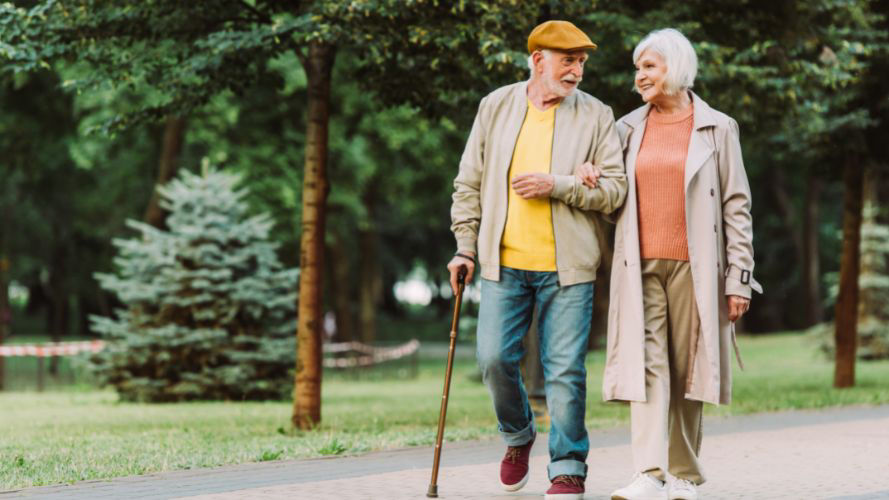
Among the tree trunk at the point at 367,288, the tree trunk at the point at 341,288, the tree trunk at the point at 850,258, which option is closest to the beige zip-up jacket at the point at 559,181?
the tree trunk at the point at 850,258

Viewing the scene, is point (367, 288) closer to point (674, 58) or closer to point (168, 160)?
point (168, 160)

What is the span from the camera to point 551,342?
232 inches

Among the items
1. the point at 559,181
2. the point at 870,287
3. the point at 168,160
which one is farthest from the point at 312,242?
the point at 870,287

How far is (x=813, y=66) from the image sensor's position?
11828mm

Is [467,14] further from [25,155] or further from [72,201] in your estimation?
[72,201]

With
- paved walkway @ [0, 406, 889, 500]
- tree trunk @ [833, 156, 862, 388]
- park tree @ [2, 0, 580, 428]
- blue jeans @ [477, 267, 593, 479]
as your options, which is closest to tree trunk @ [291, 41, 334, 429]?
park tree @ [2, 0, 580, 428]

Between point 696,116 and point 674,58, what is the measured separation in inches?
11.8

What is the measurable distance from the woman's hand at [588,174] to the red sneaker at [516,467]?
1332mm

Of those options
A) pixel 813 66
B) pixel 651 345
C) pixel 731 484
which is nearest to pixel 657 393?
pixel 651 345

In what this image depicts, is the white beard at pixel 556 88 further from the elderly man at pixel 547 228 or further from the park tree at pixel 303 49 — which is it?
the park tree at pixel 303 49

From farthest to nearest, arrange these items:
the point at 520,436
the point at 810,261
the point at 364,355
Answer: the point at 810,261 < the point at 364,355 < the point at 520,436

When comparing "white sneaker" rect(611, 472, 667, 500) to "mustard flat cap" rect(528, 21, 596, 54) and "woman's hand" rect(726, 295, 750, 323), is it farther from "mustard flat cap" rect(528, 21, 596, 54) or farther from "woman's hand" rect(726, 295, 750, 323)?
"mustard flat cap" rect(528, 21, 596, 54)

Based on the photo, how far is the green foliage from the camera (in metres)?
17.0

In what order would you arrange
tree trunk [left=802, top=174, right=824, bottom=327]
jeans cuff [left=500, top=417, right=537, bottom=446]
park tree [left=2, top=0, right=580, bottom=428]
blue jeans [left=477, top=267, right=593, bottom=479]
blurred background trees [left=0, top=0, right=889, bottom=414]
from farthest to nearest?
tree trunk [left=802, top=174, right=824, bottom=327] < blurred background trees [left=0, top=0, right=889, bottom=414] < park tree [left=2, top=0, right=580, bottom=428] < jeans cuff [left=500, top=417, right=537, bottom=446] < blue jeans [left=477, top=267, right=593, bottom=479]
